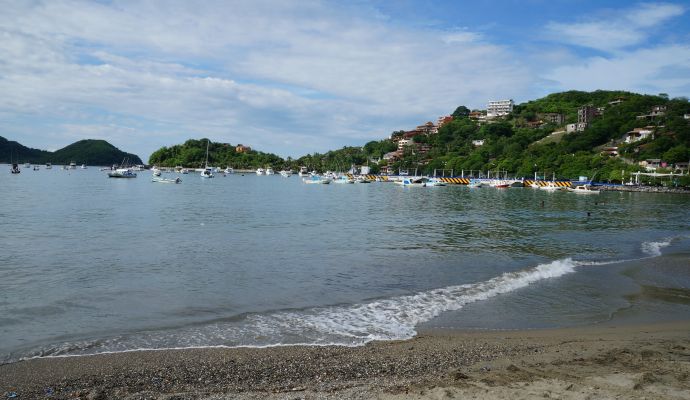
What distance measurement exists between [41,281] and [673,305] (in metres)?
18.9

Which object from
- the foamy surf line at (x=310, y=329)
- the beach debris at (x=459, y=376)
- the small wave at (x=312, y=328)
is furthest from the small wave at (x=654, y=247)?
the beach debris at (x=459, y=376)

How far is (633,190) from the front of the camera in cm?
11169

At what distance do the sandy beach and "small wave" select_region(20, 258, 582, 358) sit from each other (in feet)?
1.52

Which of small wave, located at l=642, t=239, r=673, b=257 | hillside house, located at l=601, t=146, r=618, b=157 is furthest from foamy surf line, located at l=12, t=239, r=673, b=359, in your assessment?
hillside house, located at l=601, t=146, r=618, b=157

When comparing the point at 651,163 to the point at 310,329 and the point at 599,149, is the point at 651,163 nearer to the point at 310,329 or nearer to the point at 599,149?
the point at 599,149

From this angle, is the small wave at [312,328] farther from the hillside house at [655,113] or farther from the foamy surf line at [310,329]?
the hillside house at [655,113]

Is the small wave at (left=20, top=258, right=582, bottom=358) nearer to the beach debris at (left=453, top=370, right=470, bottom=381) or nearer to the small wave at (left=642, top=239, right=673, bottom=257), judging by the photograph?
the beach debris at (left=453, top=370, right=470, bottom=381)

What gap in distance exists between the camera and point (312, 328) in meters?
11.0

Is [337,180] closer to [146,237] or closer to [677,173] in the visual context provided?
[677,173]

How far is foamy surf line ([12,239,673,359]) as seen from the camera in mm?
9672

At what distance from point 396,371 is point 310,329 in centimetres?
333

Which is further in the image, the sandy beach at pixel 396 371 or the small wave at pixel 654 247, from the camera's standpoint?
the small wave at pixel 654 247

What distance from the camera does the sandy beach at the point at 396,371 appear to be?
268 inches

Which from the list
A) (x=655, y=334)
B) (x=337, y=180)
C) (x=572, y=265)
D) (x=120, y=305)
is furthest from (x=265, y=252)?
(x=337, y=180)
